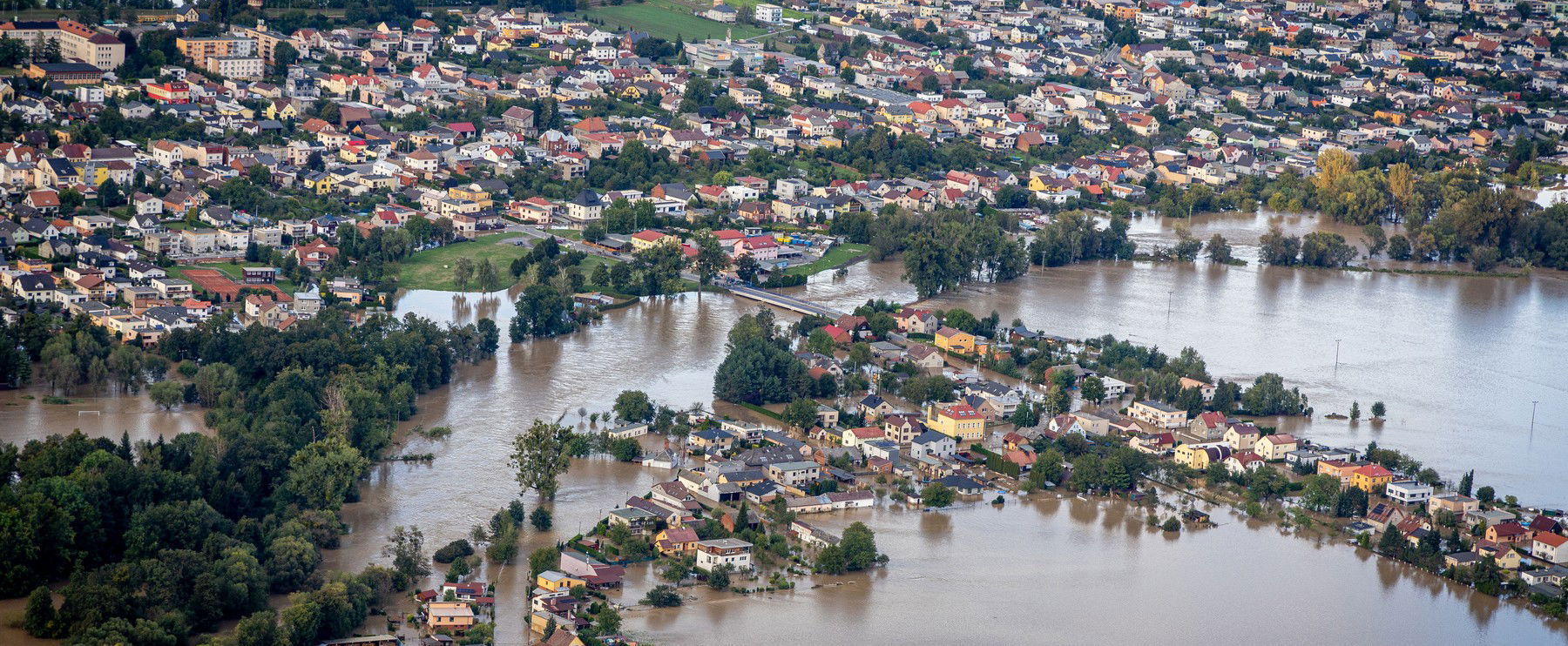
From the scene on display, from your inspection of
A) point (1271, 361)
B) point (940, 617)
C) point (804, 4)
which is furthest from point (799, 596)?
point (804, 4)

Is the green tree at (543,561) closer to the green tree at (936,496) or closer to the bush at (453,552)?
the bush at (453,552)

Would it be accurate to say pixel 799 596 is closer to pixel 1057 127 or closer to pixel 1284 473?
pixel 1284 473

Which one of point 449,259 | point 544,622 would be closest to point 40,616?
point 544,622

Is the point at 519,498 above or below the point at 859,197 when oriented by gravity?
below

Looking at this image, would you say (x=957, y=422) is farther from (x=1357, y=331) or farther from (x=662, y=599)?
(x=1357, y=331)

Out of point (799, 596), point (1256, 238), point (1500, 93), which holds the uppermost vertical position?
point (1500, 93)

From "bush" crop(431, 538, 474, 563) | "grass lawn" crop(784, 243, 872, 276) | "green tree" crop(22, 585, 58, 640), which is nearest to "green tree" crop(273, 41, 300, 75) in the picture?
"grass lawn" crop(784, 243, 872, 276)

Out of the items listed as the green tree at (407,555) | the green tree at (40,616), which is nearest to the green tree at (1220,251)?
the green tree at (407,555)
